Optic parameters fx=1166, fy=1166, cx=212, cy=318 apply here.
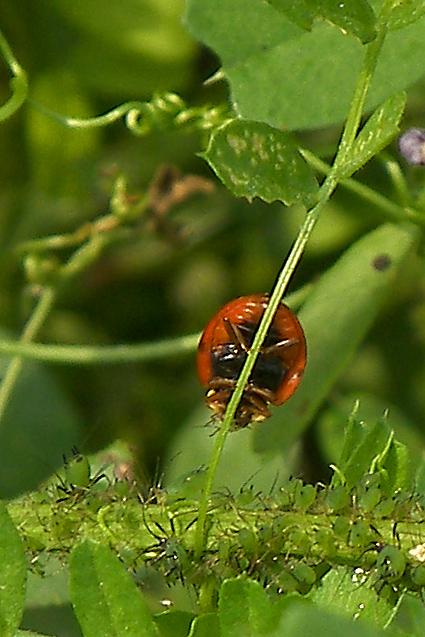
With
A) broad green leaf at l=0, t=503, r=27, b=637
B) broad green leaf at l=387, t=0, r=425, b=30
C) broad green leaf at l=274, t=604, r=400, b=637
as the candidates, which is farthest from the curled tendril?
broad green leaf at l=274, t=604, r=400, b=637

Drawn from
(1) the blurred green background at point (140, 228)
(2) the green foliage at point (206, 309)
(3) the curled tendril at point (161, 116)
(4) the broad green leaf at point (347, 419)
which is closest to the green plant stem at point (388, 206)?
(2) the green foliage at point (206, 309)

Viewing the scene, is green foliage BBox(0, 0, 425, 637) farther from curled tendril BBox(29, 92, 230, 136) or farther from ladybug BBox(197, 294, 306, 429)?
ladybug BBox(197, 294, 306, 429)

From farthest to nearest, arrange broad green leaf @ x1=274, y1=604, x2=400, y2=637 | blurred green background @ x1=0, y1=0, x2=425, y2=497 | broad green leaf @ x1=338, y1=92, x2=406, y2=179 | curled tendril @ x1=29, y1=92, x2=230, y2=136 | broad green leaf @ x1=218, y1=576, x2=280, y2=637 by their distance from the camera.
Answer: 1. blurred green background @ x1=0, y1=0, x2=425, y2=497
2. curled tendril @ x1=29, y1=92, x2=230, y2=136
3. broad green leaf @ x1=338, y1=92, x2=406, y2=179
4. broad green leaf @ x1=218, y1=576, x2=280, y2=637
5. broad green leaf @ x1=274, y1=604, x2=400, y2=637

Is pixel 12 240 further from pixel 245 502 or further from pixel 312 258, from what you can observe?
pixel 245 502

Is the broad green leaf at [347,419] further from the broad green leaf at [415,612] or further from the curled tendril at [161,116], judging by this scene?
the broad green leaf at [415,612]

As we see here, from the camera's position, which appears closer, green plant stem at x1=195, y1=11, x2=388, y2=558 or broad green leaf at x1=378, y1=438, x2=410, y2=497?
green plant stem at x1=195, y1=11, x2=388, y2=558

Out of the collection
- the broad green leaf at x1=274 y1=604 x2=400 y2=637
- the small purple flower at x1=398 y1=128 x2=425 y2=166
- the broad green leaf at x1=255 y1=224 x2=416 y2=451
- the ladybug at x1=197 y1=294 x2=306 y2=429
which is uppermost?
the broad green leaf at x1=274 y1=604 x2=400 y2=637

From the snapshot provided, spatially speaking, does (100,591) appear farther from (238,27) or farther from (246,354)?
(238,27)

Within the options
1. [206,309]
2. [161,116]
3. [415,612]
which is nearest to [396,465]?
[415,612]
